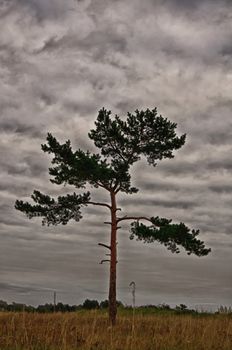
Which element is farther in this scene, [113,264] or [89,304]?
[89,304]

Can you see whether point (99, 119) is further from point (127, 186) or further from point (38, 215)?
point (38, 215)

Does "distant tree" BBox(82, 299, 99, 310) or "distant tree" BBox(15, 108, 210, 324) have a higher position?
"distant tree" BBox(15, 108, 210, 324)

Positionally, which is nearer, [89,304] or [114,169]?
[114,169]

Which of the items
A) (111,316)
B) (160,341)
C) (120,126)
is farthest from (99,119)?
(160,341)

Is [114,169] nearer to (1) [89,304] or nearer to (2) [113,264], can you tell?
(2) [113,264]

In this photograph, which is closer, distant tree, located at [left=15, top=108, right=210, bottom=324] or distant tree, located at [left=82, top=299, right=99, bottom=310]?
distant tree, located at [left=15, top=108, right=210, bottom=324]

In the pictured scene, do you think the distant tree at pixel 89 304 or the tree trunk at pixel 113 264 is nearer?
the tree trunk at pixel 113 264

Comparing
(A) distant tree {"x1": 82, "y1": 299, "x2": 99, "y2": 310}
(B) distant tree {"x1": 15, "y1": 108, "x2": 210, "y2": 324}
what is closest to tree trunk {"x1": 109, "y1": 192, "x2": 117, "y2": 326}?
(B) distant tree {"x1": 15, "y1": 108, "x2": 210, "y2": 324}

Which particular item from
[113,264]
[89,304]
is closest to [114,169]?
[113,264]

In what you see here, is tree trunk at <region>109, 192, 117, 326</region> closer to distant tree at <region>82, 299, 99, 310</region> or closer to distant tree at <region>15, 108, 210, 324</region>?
distant tree at <region>15, 108, 210, 324</region>

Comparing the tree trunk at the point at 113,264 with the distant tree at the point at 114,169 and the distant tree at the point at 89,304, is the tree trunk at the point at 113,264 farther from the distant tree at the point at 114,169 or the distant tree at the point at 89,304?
the distant tree at the point at 89,304

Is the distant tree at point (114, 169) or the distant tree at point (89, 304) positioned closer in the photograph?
the distant tree at point (114, 169)

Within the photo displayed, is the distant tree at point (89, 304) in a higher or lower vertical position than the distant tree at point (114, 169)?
lower

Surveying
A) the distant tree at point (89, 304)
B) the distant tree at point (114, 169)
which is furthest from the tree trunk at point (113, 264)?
the distant tree at point (89, 304)
